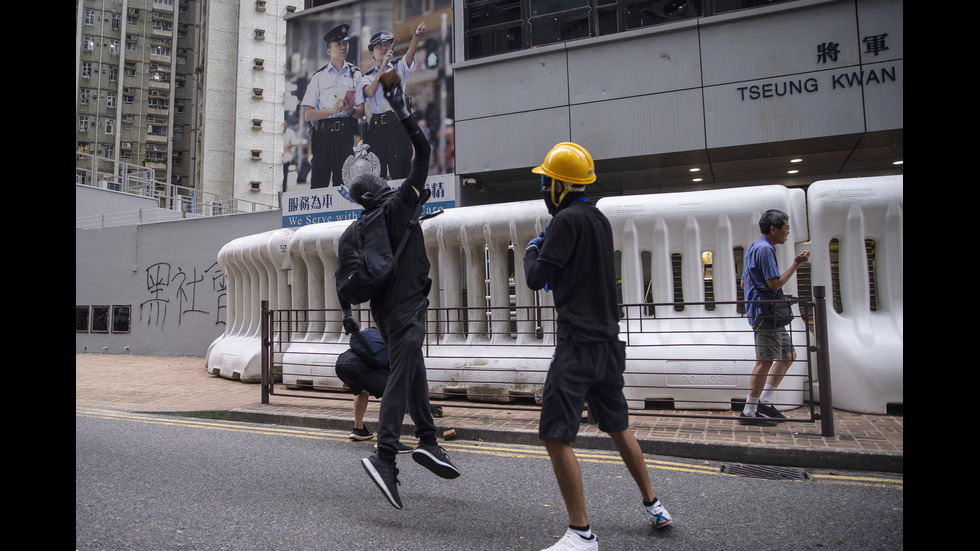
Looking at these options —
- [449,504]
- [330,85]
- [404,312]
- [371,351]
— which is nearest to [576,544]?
[449,504]

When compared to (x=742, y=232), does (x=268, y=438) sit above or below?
below

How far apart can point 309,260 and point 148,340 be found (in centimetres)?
1031

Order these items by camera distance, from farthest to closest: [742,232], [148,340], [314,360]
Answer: [148,340] → [314,360] → [742,232]

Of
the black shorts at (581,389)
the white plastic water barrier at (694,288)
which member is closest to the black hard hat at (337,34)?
the white plastic water barrier at (694,288)

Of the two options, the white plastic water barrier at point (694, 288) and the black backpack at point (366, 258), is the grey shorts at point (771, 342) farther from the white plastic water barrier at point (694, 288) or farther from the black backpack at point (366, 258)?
the black backpack at point (366, 258)

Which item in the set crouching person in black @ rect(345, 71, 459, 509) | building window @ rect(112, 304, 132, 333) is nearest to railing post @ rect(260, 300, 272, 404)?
crouching person in black @ rect(345, 71, 459, 509)

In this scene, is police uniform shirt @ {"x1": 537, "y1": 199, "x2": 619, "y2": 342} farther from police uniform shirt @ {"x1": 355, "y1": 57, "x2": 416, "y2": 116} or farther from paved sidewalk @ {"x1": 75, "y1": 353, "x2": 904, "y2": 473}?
police uniform shirt @ {"x1": 355, "y1": 57, "x2": 416, "y2": 116}

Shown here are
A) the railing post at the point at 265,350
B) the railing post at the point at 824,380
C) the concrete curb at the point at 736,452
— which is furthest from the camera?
the railing post at the point at 265,350

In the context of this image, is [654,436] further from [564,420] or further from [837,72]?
[837,72]

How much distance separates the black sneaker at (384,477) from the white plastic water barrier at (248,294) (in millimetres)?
5998

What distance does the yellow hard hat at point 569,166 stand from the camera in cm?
309

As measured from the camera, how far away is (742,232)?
20.6 ft
